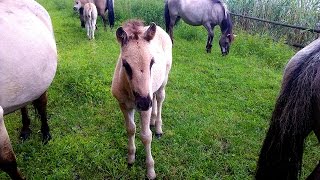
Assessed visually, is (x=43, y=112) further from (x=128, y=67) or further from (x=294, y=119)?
(x=294, y=119)

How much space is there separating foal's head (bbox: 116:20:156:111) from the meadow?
49.6 inches

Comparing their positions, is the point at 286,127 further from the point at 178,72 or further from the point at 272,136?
the point at 178,72

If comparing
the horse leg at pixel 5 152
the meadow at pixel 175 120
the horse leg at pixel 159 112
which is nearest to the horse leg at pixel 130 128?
the meadow at pixel 175 120

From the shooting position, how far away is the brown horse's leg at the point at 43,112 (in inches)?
152

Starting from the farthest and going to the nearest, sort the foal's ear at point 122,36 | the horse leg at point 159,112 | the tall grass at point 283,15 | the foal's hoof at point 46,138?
the tall grass at point 283,15 < the horse leg at point 159,112 < the foal's hoof at point 46,138 < the foal's ear at point 122,36

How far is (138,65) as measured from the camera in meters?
2.69

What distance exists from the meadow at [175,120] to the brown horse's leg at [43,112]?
0.10 meters

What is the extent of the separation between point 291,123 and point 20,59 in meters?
2.59

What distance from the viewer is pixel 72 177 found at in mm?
3447

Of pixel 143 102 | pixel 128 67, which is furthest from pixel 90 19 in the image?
pixel 143 102

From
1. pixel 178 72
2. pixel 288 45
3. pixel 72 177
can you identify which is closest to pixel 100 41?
pixel 178 72

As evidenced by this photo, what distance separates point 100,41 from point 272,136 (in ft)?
23.6

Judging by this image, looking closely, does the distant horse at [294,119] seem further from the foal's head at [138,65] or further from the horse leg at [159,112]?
the horse leg at [159,112]

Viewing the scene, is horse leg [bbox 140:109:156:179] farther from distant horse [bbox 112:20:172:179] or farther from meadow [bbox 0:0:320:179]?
meadow [bbox 0:0:320:179]
